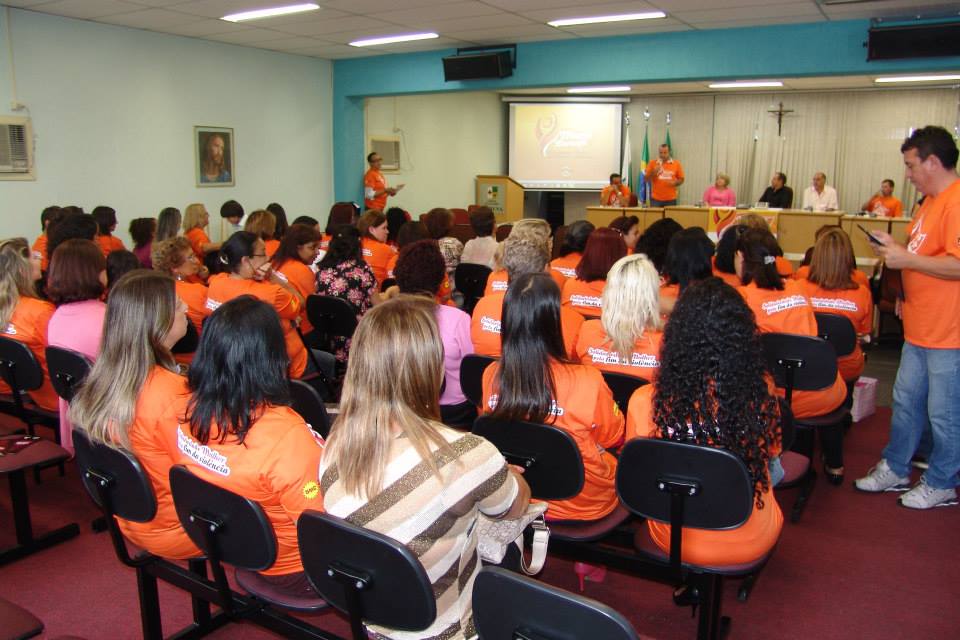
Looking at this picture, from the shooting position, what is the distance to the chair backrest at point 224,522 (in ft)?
5.77

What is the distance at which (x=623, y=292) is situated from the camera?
2803 mm

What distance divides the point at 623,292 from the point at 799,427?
135 centimetres

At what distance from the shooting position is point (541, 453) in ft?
7.29

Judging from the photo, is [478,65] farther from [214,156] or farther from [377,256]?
[377,256]

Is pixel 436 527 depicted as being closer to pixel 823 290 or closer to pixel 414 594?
pixel 414 594

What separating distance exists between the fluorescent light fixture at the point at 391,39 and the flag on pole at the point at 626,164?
6758mm

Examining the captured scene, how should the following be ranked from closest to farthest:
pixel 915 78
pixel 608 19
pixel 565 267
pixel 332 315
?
pixel 332 315, pixel 565 267, pixel 608 19, pixel 915 78

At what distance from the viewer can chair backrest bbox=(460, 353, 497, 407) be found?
302cm

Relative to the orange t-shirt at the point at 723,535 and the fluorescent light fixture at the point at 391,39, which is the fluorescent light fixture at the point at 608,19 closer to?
the fluorescent light fixture at the point at 391,39

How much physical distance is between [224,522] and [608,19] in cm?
632

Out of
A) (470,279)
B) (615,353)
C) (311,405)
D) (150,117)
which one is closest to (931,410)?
(615,353)

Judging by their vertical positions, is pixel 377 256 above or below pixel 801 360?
above

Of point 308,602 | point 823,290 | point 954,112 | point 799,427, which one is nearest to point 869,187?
point 954,112

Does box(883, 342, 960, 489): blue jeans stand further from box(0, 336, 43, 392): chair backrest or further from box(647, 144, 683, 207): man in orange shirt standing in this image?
box(647, 144, 683, 207): man in orange shirt standing
